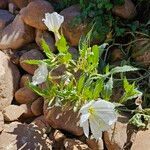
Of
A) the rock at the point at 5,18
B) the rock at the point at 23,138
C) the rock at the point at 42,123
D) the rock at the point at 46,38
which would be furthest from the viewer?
the rock at the point at 5,18

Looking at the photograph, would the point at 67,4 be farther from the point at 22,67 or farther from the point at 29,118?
the point at 29,118

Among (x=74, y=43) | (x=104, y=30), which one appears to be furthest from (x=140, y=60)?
(x=74, y=43)

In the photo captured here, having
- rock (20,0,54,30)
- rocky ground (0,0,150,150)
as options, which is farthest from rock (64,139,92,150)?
rock (20,0,54,30)

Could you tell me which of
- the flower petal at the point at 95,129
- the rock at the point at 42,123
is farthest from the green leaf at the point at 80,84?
the rock at the point at 42,123

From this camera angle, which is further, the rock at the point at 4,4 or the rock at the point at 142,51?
the rock at the point at 4,4

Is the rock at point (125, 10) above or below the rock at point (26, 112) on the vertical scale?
above

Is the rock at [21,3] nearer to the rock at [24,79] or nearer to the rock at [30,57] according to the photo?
the rock at [30,57]
